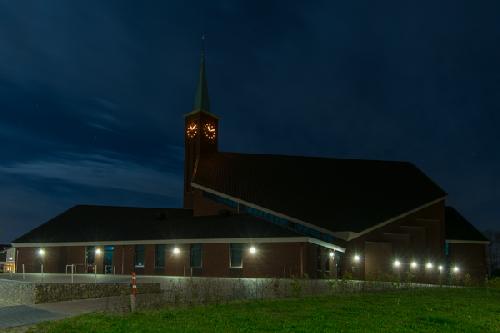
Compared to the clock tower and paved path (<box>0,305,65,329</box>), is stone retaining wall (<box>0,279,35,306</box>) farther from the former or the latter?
the clock tower

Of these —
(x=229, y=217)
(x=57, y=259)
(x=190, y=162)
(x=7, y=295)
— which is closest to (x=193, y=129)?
(x=190, y=162)

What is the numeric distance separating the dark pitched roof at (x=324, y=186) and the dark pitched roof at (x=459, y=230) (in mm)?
4166

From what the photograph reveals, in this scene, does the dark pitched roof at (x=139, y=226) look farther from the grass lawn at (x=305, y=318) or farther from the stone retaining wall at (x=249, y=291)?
the grass lawn at (x=305, y=318)

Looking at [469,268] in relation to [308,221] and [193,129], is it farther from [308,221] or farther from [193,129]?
[193,129]

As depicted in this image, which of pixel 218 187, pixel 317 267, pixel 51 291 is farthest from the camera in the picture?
pixel 218 187

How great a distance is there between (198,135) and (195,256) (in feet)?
42.1

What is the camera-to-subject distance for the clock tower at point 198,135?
1793 inches

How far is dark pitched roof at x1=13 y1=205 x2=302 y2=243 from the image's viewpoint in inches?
1361

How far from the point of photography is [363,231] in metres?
36.0

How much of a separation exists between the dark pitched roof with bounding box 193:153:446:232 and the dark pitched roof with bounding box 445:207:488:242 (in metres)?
4.17

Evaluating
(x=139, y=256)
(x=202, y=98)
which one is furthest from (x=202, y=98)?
(x=139, y=256)

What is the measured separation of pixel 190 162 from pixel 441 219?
1984 centimetres

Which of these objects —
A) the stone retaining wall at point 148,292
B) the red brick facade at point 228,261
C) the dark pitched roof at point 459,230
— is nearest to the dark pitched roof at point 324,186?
the red brick facade at point 228,261

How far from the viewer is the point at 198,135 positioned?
45.6 metres
